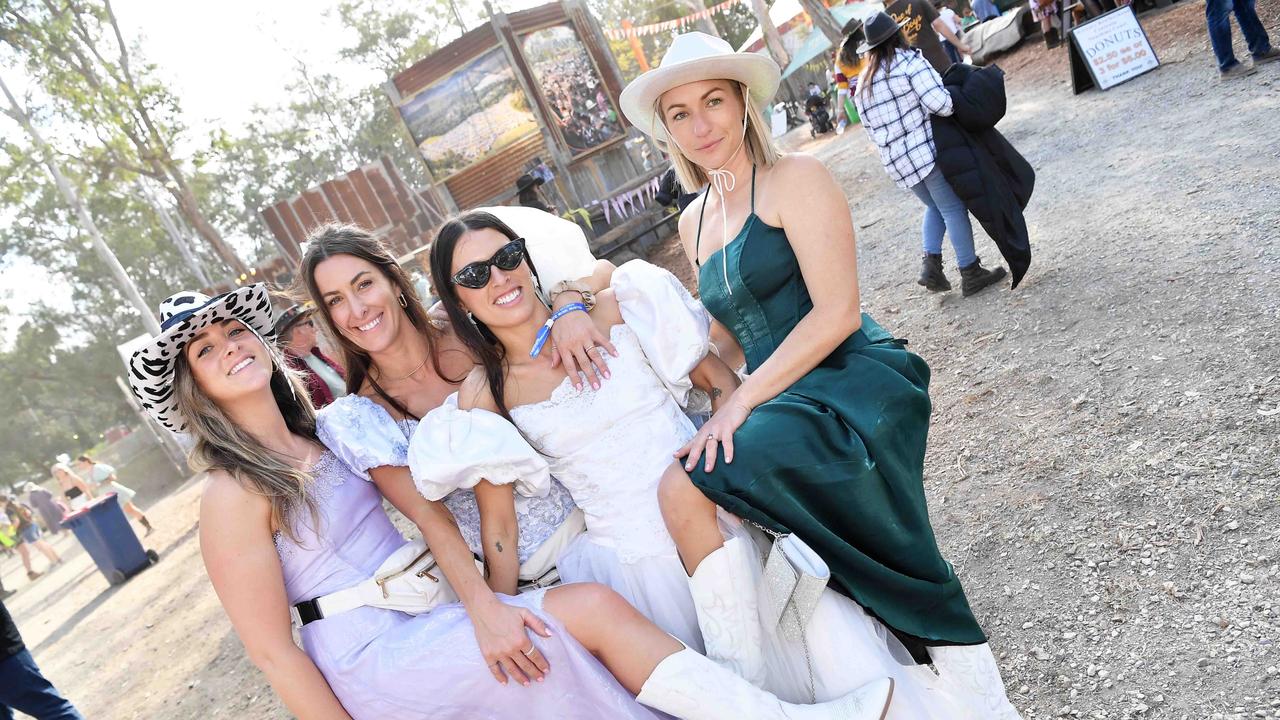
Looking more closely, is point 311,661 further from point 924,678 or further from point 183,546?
point 183,546

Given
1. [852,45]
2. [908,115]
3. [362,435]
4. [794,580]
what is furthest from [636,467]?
[852,45]

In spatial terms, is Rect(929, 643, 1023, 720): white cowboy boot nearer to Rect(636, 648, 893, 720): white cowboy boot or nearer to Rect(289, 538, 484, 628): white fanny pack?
Rect(636, 648, 893, 720): white cowboy boot

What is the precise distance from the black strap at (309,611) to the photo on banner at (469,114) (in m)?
15.2

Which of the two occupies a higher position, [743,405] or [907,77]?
[907,77]

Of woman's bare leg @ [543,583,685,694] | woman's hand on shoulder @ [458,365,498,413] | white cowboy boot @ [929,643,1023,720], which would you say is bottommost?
white cowboy boot @ [929,643,1023,720]

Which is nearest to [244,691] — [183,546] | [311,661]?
[311,661]

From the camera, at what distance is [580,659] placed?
2.06m

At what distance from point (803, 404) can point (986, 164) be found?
364cm

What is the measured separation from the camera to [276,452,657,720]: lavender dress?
2080mm

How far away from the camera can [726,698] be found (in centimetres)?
194

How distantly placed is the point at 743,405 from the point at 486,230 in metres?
0.97

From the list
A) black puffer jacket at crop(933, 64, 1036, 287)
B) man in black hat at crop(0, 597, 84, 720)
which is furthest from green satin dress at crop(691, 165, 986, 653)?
man in black hat at crop(0, 597, 84, 720)

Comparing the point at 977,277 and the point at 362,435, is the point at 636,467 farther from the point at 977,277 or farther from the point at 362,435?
the point at 977,277

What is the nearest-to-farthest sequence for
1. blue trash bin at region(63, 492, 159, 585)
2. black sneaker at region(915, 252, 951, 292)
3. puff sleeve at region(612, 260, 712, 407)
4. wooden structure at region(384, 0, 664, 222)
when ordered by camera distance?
1. puff sleeve at region(612, 260, 712, 407)
2. black sneaker at region(915, 252, 951, 292)
3. blue trash bin at region(63, 492, 159, 585)
4. wooden structure at region(384, 0, 664, 222)
